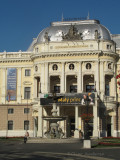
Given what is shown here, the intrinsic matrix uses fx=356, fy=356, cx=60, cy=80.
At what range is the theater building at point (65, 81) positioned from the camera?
67188 mm

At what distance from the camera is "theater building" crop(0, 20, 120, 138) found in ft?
220

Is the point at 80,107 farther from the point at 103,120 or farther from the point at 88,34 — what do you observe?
the point at 88,34

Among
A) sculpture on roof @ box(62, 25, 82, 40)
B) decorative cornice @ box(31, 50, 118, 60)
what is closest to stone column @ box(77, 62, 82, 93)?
decorative cornice @ box(31, 50, 118, 60)

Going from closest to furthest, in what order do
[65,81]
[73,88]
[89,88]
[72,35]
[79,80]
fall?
[79,80], [65,81], [72,35], [89,88], [73,88]

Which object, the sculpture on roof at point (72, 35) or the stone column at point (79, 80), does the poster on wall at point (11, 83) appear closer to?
the sculpture on roof at point (72, 35)

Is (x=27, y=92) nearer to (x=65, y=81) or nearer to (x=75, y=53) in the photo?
(x=65, y=81)

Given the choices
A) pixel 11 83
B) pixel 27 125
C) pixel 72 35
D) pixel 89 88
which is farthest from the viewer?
pixel 11 83

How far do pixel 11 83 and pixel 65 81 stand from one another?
12.3 metres

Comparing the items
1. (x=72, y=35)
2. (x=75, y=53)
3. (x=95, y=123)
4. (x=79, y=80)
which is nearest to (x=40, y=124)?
(x=95, y=123)

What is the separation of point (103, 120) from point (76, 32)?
18.2 meters

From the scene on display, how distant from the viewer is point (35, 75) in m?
71.2

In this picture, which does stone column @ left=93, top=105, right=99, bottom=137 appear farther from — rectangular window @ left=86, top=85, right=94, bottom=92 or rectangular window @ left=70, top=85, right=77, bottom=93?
rectangular window @ left=70, top=85, right=77, bottom=93

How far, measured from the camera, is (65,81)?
6894cm

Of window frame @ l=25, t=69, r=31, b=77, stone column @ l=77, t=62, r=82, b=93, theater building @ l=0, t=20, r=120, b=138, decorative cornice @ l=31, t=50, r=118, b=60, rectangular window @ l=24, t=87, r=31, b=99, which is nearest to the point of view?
theater building @ l=0, t=20, r=120, b=138
